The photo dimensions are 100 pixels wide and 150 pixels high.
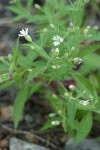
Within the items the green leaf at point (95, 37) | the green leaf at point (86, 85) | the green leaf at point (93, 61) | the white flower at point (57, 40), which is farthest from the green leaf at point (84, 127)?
the white flower at point (57, 40)

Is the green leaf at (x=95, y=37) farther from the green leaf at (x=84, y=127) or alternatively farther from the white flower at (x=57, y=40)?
the green leaf at (x=84, y=127)

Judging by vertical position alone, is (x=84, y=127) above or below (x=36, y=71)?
below

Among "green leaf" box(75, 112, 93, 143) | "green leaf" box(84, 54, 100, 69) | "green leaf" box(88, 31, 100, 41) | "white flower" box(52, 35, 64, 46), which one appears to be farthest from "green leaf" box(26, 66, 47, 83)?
"green leaf" box(84, 54, 100, 69)

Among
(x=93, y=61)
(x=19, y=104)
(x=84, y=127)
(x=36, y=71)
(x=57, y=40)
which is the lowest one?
(x=84, y=127)

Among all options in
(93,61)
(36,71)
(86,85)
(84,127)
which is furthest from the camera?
(93,61)

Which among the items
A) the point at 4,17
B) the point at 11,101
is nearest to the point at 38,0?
the point at 4,17

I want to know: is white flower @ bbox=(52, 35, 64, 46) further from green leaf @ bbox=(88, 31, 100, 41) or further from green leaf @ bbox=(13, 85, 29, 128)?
green leaf @ bbox=(13, 85, 29, 128)

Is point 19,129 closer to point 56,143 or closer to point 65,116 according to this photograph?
point 56,143

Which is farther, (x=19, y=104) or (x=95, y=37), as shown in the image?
(x=19, y=104)

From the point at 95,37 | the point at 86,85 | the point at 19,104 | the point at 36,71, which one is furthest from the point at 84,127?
the point at 36,71

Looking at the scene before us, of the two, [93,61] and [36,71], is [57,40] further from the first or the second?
[93,61]
